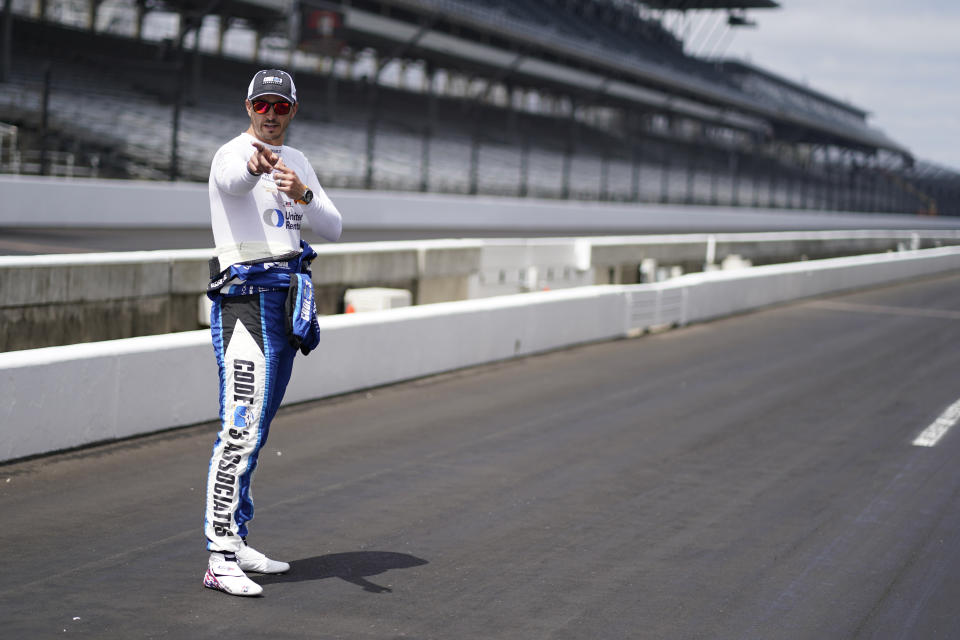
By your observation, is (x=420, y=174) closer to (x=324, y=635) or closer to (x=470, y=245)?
(x=470, y=245)

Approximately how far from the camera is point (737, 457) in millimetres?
7781

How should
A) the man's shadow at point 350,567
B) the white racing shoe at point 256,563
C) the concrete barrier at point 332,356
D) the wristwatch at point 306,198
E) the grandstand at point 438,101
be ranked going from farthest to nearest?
the grandstand at point 438,101, the concrete barrier at point 332,356, the man's shadow at point 350,567, the white racing shoe at point 256,563, the wristwatch at point 306,198

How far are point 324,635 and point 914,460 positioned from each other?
16.9 ft

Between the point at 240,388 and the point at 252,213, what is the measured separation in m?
0.67

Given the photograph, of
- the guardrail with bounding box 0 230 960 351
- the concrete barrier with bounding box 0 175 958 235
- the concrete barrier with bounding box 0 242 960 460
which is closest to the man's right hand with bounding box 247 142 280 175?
the concrete barrier with bounding box 0 242 960 460

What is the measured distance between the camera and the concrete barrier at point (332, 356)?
679 cm

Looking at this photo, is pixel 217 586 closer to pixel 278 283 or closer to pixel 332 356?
pixel 278 283

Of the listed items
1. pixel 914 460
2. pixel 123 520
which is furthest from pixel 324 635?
pixel 914 460

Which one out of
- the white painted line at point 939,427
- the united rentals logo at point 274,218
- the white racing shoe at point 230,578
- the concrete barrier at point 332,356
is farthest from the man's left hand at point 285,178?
the white painted line at point 939,427

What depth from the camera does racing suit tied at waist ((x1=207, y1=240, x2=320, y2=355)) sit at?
441 centimetres

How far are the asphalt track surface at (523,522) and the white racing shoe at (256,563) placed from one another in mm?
63

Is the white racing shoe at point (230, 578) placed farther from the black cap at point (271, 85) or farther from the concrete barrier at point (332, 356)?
the concrete barrier at point (332, 356)

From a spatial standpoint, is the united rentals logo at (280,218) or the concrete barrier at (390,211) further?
the concrete barrier at (390,211)

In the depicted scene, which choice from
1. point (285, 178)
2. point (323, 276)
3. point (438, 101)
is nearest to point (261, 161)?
point (285, 178)
